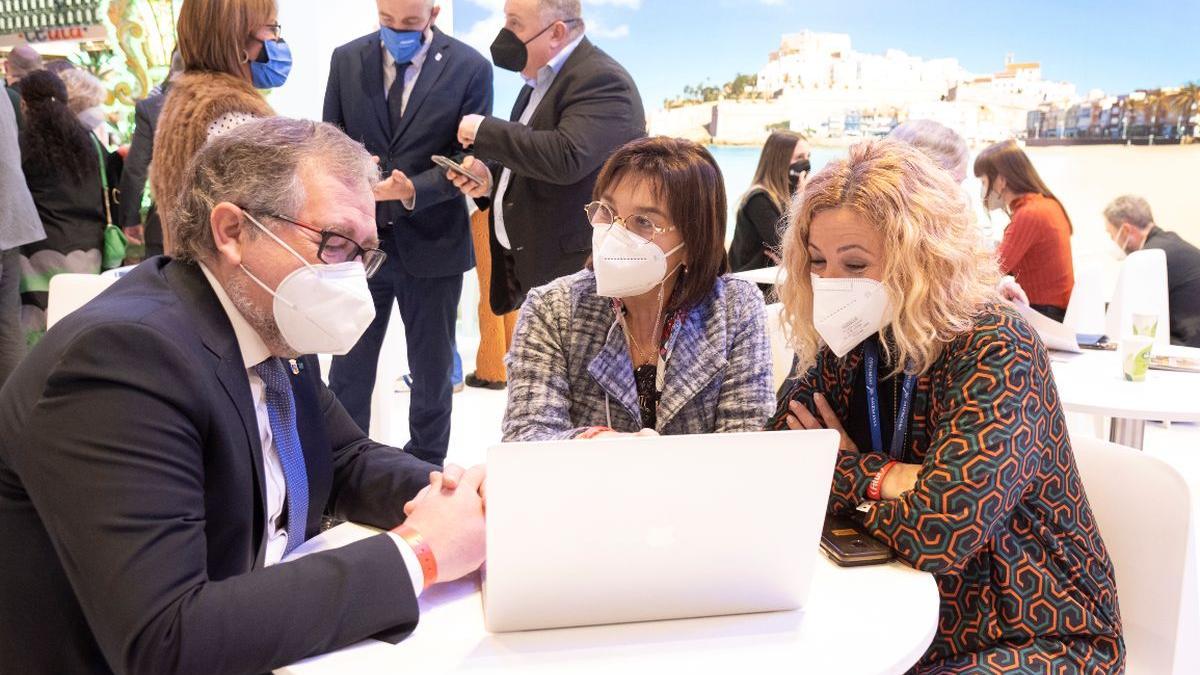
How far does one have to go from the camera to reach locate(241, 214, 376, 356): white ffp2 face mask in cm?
134

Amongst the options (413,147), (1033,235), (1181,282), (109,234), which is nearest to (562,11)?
(413,147)

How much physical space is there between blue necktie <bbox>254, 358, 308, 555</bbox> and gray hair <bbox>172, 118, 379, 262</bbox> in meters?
0.20

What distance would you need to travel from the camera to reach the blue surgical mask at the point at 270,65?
2.67 meters

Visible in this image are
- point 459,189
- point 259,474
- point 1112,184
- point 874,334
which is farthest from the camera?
point 1112,184

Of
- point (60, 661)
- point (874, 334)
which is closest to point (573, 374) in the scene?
point (874, 334)

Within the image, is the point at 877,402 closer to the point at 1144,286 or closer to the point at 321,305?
the point at 321,305

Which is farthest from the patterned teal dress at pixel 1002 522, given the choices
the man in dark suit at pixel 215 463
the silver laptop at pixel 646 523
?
the man in dark suit at pixel 215 463

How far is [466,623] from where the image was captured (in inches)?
45.8

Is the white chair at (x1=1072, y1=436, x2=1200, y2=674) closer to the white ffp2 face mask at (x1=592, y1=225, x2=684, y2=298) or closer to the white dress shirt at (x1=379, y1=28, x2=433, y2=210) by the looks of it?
the white ffp2 face mask at (x1=592, y1=225, x2=684, y2=298)

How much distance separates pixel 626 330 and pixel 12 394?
121cm

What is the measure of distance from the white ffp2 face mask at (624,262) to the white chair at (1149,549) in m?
0.91

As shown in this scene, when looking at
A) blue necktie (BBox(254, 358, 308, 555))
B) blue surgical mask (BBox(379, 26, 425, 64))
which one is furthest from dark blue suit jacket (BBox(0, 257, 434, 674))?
blue surgical mask (BBox(379, 26, 425, 64))

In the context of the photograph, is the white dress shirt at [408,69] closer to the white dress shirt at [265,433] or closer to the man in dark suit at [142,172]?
the man in dark suit at [142,172]

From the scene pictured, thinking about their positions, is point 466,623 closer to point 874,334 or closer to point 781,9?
point 874,334
